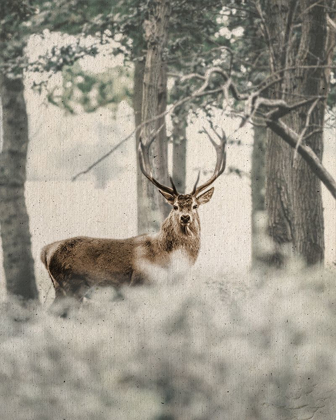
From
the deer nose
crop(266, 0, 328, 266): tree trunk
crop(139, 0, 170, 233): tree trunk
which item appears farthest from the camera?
crop(266, 0, 328, 266): tree trunk

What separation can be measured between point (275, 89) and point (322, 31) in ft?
2.03

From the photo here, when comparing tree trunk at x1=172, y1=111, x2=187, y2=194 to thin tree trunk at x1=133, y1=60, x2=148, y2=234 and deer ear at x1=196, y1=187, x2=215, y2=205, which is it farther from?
thin tree trunk at x1=133, y1=60, x2=148, y2=234

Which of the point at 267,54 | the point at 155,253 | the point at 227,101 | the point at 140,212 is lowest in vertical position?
the point at 155,253

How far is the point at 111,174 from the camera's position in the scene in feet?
15.1

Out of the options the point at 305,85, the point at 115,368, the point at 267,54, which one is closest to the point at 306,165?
the point at 305,85

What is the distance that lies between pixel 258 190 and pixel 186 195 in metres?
0.62

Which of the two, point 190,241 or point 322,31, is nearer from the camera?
point 190,241

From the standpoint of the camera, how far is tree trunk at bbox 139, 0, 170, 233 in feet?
15.2

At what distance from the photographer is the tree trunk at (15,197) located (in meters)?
4.80

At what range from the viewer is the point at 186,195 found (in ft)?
14.5

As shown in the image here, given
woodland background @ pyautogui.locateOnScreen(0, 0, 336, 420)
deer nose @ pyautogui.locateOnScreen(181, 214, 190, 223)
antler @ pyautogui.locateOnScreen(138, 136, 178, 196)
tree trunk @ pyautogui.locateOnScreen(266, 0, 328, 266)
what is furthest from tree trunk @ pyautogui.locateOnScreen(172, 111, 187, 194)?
tree trunk @ pyautogui.locateOnScreen(266, 0, 328, 266)

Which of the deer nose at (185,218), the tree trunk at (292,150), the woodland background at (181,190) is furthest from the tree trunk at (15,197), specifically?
the tree trunk at (292,150)

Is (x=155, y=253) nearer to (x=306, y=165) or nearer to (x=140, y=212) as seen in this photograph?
(x=140, y=212)

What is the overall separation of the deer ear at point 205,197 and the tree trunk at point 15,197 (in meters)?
1.38
